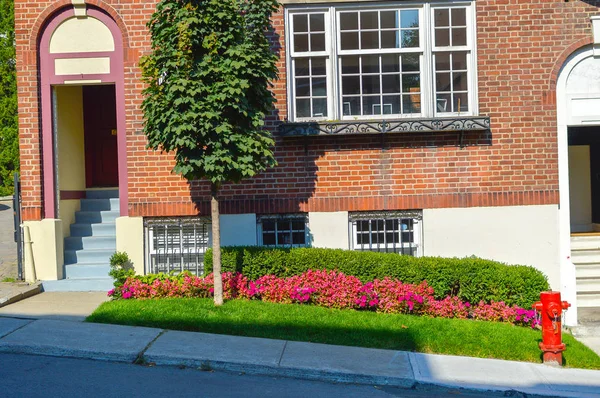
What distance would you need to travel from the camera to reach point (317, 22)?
10.7 meters

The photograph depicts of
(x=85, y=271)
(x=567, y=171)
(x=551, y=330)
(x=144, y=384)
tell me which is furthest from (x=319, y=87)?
(x=144, y=384)

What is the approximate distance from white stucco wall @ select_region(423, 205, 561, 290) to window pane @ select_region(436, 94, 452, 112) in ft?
5.22

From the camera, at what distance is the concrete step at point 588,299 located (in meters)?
10.9

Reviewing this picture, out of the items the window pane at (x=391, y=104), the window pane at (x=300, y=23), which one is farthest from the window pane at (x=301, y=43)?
the window pane at (x=391, y=104)

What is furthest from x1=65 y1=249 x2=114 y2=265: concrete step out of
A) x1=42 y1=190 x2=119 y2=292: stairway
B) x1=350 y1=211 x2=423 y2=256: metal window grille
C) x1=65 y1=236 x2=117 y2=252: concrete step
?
x1=350 y1=211 x2=423 y2=256: metal window grille

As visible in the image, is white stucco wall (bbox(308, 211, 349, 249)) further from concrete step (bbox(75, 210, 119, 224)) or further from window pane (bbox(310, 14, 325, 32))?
concrete step (bbox(75, 210, 119, 224))

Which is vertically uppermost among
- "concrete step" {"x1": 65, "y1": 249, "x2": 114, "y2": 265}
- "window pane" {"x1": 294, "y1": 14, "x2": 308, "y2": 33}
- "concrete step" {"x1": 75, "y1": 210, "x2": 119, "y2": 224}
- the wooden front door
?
"window pane" {"x1": 294, "y1": 14, "x2": 308, "y2": 33}

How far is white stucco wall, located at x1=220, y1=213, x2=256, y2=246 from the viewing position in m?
10.6

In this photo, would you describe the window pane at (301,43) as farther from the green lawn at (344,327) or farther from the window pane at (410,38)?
the green lawn at (344,327)

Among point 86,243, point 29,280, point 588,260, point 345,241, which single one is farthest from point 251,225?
point 588,260

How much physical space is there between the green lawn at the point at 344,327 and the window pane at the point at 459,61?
13.6 ft

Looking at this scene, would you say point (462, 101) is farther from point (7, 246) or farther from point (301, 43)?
point (7, 246)

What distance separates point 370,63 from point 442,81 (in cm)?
118

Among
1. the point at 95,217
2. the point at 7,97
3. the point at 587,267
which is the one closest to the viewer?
the point at 587,267
